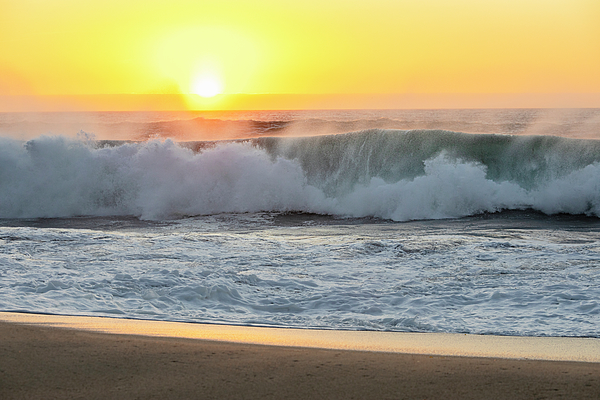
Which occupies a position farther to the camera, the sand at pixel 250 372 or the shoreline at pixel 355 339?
the shoreline at pixel 355 339

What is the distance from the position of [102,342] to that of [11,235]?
6.24 metres

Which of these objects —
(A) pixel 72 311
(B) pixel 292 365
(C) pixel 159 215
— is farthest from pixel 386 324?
(C) pixel 159 215

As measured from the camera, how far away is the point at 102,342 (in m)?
3.47

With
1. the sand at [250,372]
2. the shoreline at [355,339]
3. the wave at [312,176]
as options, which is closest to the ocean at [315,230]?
the wave at [312,176]

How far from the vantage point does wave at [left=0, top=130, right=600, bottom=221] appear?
13438 millimetres

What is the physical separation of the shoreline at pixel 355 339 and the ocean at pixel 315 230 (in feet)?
0.77

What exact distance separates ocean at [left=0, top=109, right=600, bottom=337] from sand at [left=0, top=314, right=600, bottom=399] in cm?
116

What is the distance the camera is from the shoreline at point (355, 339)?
3.56 m

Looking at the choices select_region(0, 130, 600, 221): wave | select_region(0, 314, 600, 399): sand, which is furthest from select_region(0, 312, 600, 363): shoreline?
select_region(0, 130, 600, 221): wave

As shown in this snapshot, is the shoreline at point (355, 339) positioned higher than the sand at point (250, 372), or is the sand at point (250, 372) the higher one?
the sand at point (250, 372)

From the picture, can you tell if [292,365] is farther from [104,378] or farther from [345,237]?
[345,237]

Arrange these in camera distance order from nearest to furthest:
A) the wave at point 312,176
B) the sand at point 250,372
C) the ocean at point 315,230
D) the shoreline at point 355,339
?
1. the sand at point 250,372
2. the shoreline at point 355,339
3. the ocean at point 315,230
4. the wave at point 312,176

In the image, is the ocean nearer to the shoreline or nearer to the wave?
the wave

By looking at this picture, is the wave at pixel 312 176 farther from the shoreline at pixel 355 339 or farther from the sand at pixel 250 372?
the sand at pixel 250 372
